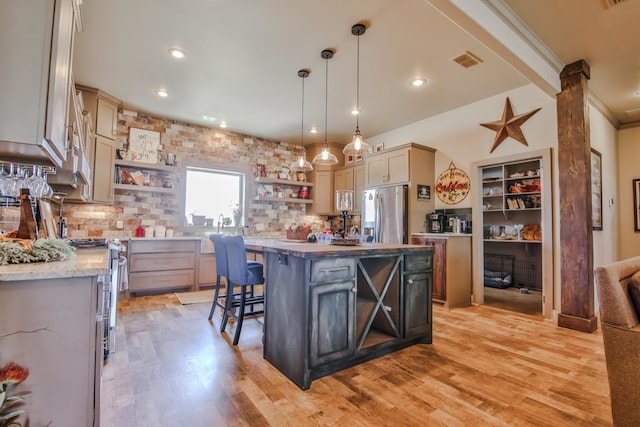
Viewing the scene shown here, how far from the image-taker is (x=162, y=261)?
4781 mm

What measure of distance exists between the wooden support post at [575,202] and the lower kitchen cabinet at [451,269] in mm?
1140

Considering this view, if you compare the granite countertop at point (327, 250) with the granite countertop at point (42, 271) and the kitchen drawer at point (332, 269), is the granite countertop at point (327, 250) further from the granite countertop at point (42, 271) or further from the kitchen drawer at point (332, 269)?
the granite countertop at point (42, 271)

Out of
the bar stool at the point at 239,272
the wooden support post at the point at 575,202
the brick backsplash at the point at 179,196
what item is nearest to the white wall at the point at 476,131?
the wooden support post at the point at 575,202

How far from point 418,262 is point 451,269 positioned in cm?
176

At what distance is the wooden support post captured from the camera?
3.26 m

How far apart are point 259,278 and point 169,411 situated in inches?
56.0

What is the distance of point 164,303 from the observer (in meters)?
4.24

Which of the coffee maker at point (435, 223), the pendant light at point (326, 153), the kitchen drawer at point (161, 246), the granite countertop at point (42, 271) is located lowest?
the kitchen drawer at point (161, 246)

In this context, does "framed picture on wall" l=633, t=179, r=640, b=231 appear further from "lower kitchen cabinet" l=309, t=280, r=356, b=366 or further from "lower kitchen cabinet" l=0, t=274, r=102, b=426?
"lower kitchen cabinet" l=0, t=274, r=102, b=426

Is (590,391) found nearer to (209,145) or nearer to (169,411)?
(169,411)

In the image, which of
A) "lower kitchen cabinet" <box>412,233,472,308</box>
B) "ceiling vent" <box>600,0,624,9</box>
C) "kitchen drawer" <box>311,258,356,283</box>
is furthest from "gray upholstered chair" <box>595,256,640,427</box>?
"lower kitchen cabinet" <box>412,233,472,308</box>

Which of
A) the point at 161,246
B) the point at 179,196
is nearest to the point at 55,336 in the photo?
the point at 161,246

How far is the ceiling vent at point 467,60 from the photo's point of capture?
3289mm

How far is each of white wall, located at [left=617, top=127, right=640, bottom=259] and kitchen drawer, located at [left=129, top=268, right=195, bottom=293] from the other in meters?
7.14
